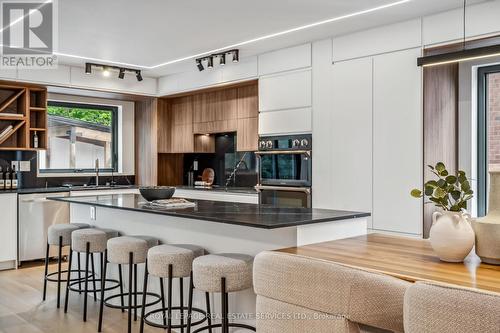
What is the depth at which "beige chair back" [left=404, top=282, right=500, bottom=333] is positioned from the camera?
1.09 metres

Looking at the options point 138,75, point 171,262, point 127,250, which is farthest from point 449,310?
point 138,75

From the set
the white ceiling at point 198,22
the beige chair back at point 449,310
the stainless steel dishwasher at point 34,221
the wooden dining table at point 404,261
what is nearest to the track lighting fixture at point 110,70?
the white ceiling at point 198,22

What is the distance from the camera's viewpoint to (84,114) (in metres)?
6.83

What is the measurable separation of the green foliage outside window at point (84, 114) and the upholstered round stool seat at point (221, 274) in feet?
16.0

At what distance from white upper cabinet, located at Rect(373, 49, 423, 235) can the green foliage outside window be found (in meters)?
4.51

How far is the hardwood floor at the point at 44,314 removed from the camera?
337 cm

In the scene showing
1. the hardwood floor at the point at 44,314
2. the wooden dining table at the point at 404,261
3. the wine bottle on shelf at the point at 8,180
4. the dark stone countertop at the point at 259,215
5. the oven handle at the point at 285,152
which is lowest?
the hardwood floor at the point at 44,314

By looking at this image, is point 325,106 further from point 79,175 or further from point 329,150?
point 79,175

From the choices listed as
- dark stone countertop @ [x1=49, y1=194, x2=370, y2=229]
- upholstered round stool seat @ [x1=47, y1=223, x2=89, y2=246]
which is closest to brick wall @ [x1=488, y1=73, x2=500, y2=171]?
dark stone countertop @ [x1=49, y1=194, x2=370, y2=229]

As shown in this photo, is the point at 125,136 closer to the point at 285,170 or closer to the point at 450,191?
the point at 285,170

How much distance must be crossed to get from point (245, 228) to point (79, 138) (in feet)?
15.7

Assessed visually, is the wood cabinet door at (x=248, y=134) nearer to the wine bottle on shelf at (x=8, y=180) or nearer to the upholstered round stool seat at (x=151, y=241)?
the upholstered round stool seat at (x=151, y=241)

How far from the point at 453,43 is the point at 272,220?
2331 millimetres

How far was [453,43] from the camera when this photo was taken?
3670mm
